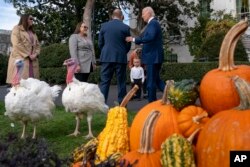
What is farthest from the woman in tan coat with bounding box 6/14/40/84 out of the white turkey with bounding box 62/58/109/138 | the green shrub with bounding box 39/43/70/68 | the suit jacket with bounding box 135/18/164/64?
the green shrub with bounding box 39/43/70/68

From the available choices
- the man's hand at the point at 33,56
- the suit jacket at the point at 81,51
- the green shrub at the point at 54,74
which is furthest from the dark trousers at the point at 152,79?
the green shrub at the point at 54,74

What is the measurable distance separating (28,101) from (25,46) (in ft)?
6.91

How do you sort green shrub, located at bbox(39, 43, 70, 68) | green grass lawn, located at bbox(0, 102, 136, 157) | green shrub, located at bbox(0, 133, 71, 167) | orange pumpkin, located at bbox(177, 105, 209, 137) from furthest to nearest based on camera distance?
1. green shrub, located at bbox(39, 43, 70, 68)
2. green grass lawn, located at bbox(0, 102, 136, 157)
3. orange pumpkin, located at bbox(177, 105, 209, 137)
4. green shrub, located at bbox(0, 133, 71, 167)

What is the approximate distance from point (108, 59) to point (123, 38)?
0.46 m

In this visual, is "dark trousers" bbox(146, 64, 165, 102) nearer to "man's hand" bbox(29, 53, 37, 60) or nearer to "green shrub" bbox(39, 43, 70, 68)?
"man's hand" bbox(29, 53, 37, 60)

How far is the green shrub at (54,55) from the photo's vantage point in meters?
25.1

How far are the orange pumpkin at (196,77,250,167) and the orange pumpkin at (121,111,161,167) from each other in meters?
0.29

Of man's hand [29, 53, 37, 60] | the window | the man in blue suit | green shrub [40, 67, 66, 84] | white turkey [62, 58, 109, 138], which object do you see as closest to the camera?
white turkey [62, 58, 109, 138]

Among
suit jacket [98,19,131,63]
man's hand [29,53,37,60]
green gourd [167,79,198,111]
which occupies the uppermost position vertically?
suit jacket [98,19,131,63]

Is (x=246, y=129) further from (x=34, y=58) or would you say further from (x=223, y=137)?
(x=34, y=58)

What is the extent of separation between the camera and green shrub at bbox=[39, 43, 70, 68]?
25.1 m

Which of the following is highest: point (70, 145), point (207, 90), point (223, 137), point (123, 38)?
point (123, 38)

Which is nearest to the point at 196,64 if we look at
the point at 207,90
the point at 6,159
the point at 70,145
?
the point at 70,145

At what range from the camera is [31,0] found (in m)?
32.3
